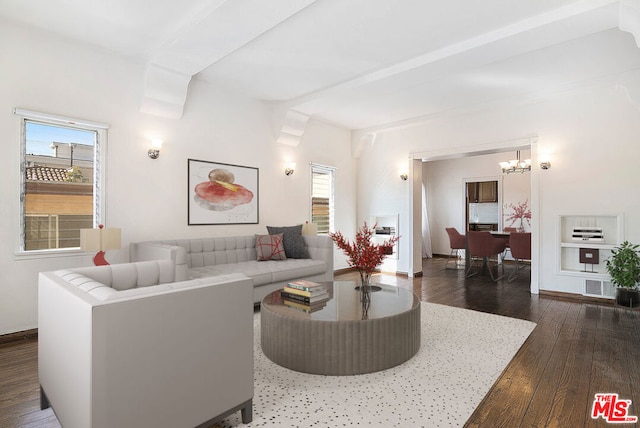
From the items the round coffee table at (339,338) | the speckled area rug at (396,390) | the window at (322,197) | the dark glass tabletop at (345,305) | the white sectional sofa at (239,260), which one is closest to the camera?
the speckled area rug at (396,390)

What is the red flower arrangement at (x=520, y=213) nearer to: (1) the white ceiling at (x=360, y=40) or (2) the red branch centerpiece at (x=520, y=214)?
(2) the red branch centerpiece at (x=520, y=214)

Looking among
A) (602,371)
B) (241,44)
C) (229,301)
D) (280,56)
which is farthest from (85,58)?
(602,371)

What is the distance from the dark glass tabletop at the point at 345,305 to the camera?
2.66 metres

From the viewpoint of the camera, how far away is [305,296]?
3004mm

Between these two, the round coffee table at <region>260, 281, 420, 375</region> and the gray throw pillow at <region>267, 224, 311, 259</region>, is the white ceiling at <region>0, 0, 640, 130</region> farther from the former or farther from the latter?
the round coffee table at <region>260, 281, 420, 375</region>

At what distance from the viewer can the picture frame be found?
4684 mm

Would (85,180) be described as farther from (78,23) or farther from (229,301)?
(229,301)

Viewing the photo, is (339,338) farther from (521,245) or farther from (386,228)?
(521,245)

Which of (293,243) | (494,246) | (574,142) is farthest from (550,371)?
(494,246)

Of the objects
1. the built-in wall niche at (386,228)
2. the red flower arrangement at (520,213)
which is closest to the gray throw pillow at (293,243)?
the built-in wall niche at (386,228)

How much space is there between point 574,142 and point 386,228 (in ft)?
11.1

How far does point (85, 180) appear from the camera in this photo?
150 inches

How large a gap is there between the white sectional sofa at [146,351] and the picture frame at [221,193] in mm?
2758

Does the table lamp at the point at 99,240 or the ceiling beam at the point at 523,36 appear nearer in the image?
the ceiling beam at the point at 523,36
